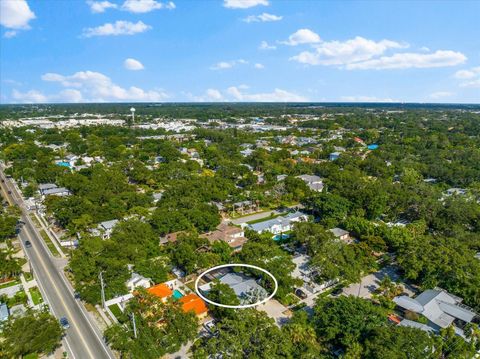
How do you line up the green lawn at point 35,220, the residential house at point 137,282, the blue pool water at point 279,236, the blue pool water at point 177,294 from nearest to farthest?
the blue pool water at point 177,294, the residential house at point 137,282, the blue pool water at point 279,236, the green lawn at point 35,220

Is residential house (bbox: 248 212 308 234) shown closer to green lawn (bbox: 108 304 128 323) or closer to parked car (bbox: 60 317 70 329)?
green lawn (bbox: 108 304 128 323)

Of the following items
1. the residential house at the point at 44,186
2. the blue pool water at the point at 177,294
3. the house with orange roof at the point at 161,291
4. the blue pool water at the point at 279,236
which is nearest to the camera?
the house with orange roof at the point at 161,291

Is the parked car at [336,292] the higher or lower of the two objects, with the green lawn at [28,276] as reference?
lower

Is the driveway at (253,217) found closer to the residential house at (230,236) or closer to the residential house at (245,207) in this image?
the residential house at (245,207)

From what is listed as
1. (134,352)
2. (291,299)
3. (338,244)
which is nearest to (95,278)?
(134,352)

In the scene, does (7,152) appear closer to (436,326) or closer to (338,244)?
(338,244)

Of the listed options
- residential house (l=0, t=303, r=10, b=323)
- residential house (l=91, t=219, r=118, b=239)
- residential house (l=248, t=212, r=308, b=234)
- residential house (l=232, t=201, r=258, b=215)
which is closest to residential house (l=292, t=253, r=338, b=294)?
residential house (l=248, t=212, r=308, b=234)

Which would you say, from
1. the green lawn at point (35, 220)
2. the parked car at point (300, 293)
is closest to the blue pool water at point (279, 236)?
the parked car at point (300, 293)
